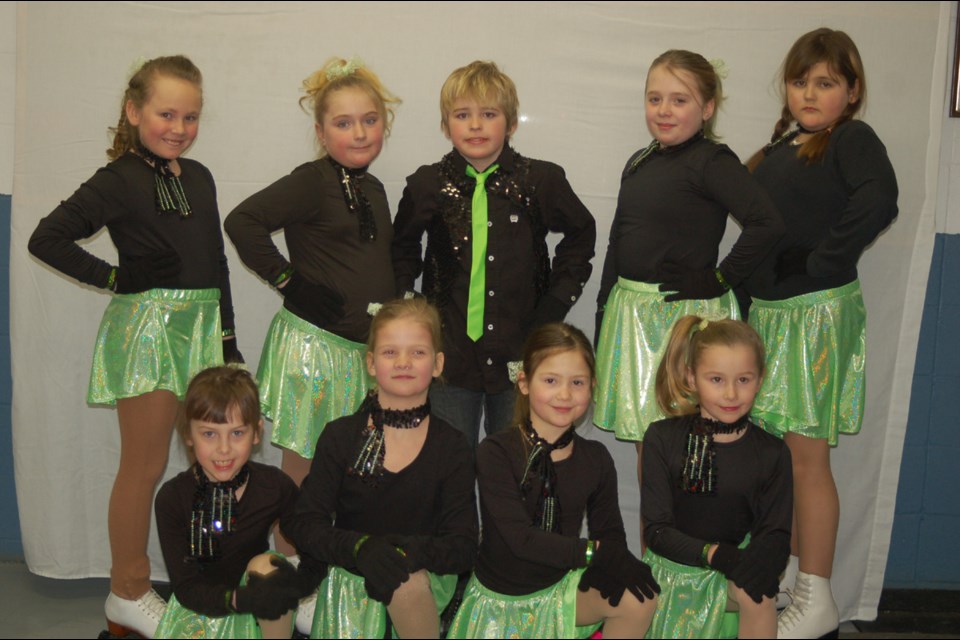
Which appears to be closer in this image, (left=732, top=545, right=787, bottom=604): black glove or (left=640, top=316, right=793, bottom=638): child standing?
(left=732, top=545, right=787, bottom=604): black glove

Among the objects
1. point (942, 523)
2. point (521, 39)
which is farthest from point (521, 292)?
point (942, 523)

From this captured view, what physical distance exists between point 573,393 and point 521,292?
47cm

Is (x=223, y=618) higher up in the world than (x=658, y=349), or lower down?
lower down

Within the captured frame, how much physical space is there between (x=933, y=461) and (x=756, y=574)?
57.0 inches

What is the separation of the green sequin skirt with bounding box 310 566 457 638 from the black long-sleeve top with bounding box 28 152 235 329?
→ 37.8 inches

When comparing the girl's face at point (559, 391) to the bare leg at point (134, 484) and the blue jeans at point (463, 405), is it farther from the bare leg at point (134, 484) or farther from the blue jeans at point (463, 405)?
the bare leg at point (134, 484)

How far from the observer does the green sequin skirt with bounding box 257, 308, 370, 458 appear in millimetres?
2887

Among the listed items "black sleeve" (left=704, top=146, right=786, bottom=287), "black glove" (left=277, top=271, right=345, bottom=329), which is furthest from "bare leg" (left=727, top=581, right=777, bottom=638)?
"black glove" (left=277, top=271, right=345, bottom=329)

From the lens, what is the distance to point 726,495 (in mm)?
2594

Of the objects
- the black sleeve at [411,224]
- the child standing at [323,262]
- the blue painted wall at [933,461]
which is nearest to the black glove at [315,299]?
the child standing at [323,262]

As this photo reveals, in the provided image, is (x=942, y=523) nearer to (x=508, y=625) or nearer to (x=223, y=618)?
(x=508, y=625)

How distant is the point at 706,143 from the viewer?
114 inches

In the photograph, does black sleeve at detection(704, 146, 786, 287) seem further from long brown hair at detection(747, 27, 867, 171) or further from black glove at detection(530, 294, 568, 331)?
black glove at detection(530, 294, 568, 331)

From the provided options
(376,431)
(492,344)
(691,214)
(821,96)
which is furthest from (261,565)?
(821,96)
